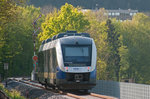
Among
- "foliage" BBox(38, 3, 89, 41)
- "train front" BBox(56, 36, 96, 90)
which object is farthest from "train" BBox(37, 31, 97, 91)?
"foliage" BBox(38, 3, 89, 41)

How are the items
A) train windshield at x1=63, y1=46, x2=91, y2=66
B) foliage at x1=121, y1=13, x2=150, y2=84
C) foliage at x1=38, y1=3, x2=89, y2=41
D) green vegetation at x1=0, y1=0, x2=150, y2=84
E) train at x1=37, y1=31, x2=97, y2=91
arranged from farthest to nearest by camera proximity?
foliage at x1=121, y1=13, x2=150, y2=84 < green vegetation at x1=0, y1=0, x2=150, y2=84 < foliage at x1=38, y1=3, x2=89, y2=41 < train windshield at x1=63, y1=46, x2=91, y2=66 < train at x1=37, y1=31, x2=97, y2=91

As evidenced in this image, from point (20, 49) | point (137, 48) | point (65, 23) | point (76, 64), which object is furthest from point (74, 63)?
point (137, 48)

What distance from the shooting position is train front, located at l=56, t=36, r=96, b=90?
23781 mm

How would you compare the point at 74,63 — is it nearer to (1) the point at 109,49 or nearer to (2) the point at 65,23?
(2) the point at 65,23

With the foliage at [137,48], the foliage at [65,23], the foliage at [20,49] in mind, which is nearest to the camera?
the foliage at [65,23]

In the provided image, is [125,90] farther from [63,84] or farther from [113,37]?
[113,37]

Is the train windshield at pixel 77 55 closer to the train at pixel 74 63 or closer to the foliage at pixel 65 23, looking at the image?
the train at pixel 74 63

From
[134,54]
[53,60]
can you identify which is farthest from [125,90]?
[134,54]

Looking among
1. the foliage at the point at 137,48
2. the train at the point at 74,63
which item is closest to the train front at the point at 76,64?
the train at the point at 74,63

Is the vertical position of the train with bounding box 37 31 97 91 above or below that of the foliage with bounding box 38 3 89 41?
below

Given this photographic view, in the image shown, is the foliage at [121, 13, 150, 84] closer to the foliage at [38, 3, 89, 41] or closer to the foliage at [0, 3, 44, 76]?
the foliage at [0, 3, 44, 76]

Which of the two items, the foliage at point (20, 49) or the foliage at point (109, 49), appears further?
the foliage at point (109, 49)

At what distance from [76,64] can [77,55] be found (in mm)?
606

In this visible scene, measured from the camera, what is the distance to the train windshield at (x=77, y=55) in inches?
945
